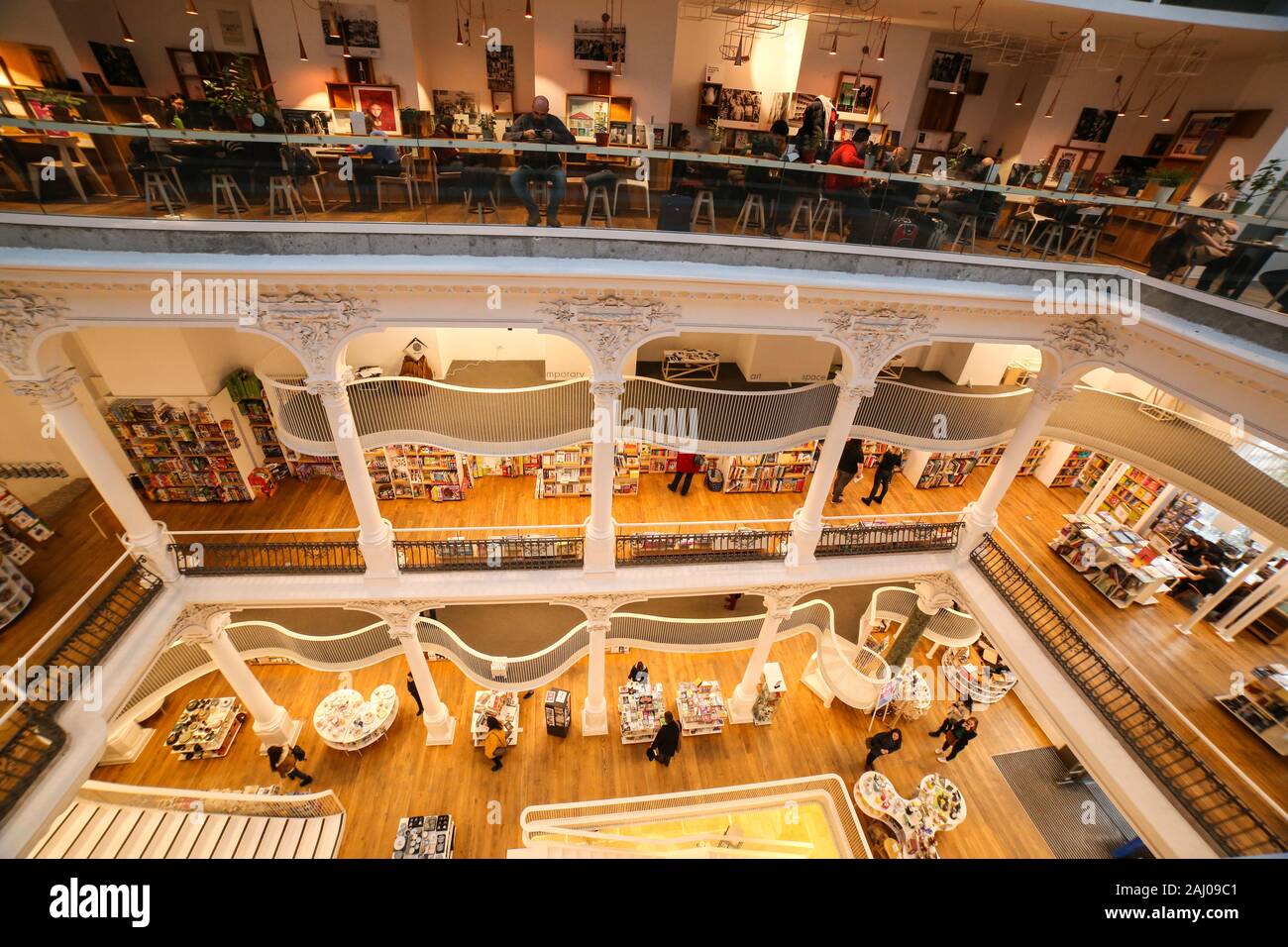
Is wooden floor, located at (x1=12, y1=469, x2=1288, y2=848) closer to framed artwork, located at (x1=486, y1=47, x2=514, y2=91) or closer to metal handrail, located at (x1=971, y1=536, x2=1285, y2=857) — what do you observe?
metal handrail, located at (x1=971, y1=536, x2=1285, y2=857)

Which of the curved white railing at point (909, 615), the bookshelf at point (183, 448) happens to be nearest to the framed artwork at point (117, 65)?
the bookshelf at point (183, 448)

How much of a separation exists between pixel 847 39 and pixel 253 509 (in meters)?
13.6

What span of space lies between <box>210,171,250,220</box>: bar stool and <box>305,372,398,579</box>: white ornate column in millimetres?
1794

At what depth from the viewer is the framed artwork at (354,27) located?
9.22 m

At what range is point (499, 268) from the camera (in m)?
6.12

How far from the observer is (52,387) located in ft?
20.5

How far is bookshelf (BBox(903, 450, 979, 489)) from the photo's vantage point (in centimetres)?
1238

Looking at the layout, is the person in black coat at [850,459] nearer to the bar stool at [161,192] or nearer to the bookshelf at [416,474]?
the bookshelf at [416,474]

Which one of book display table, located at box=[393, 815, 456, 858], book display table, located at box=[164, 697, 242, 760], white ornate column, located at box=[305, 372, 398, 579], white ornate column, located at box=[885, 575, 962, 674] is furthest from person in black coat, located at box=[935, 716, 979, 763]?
book display table, located at box=[164, 697, 242, 760]

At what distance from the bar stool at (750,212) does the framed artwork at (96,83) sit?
1048 centimetres

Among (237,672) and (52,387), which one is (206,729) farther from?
(52,387)

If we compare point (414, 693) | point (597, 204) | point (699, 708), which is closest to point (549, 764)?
point (414, 693)

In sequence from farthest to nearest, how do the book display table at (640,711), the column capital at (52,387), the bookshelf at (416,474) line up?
the bookshelf at (416,474), the book display table at (640,711), the column capital at (52,387)
